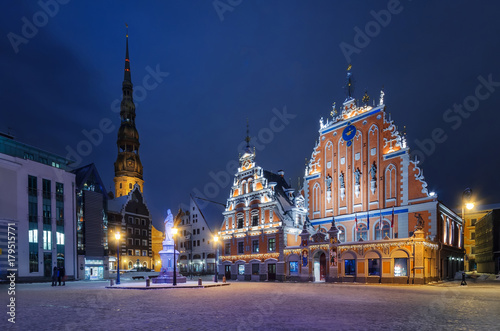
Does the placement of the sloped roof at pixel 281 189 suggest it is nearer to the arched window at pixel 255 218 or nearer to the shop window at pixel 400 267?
the arched window at pixel 255 218

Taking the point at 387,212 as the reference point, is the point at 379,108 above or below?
above

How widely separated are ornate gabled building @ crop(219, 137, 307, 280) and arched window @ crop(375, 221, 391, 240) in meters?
10.3

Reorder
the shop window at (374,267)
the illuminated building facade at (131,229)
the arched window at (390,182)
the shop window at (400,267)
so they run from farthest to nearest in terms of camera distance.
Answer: the illuminated building facade at (131,229), the arched window at (390,182), the shop window at (374,267), the shop window at (400,267)

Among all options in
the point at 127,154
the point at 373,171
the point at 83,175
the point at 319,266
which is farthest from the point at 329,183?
the point at 127,154

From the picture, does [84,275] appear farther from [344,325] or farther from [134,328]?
[344,325]

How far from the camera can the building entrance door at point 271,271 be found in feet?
143

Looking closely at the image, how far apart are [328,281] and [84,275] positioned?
35.0 metres

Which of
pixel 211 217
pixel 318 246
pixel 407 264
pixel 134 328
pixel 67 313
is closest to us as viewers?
pixel 134 328

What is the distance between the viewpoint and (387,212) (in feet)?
124

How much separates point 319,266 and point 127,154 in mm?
72529

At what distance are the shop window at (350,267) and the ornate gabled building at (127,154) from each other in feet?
235

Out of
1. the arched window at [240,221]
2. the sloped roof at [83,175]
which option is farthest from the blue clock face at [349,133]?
the sloped roof at [83,175]

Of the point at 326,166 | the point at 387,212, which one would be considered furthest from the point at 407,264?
the point at 326,166

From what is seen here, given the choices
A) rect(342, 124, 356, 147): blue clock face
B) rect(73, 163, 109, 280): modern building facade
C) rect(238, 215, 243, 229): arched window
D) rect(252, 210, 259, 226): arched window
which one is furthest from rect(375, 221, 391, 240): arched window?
rect(73, 163, 109, 280): modern building facade
